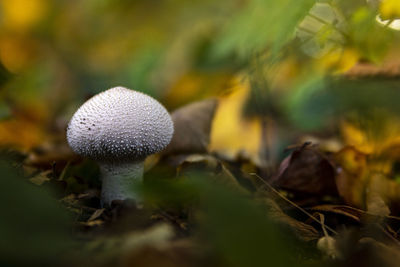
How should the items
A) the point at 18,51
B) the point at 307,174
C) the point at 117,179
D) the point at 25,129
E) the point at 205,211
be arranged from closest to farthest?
the point at 205,211
the point at 117,179
the point at 307,174
the point at 25,129
the point at 18,51

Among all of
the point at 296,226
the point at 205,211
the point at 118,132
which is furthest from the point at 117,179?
the point at 205,211

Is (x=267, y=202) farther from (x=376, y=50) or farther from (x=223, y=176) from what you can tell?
(x=376, y=50)

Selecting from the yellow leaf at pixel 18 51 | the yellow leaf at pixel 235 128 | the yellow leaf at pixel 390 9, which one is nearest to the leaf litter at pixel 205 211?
the yellow leaf at pixel 390 9

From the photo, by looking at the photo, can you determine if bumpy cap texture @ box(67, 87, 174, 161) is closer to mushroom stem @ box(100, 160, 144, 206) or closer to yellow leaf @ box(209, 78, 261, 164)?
mushroom stem @ box(100, 160, 144, 206)

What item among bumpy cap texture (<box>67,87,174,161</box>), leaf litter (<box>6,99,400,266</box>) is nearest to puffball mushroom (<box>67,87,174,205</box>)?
bumpy cap texture (<box>67,87,174,161</box>)

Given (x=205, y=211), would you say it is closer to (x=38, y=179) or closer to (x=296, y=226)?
(x=296, y=226)

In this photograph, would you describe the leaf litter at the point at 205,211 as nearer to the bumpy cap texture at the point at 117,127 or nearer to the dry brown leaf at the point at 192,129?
the dry brown leaf at the point at 192,129

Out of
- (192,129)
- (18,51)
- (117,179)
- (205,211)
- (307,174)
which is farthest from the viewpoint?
(18,51)

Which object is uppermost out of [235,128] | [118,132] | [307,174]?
[118,132]
